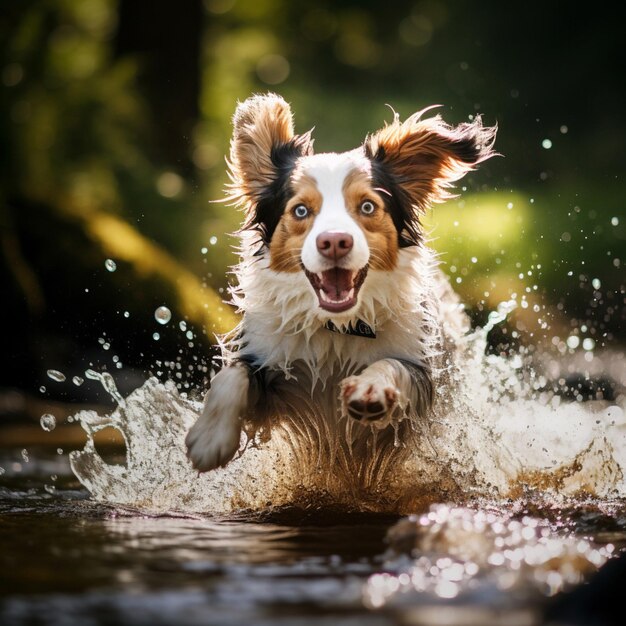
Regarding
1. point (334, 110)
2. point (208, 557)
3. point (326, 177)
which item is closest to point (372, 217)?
point (326, 177)

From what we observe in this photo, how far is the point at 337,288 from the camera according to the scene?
432 cm

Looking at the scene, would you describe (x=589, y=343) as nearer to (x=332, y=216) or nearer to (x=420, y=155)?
(x=420, y=155)

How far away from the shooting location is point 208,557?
3189mm

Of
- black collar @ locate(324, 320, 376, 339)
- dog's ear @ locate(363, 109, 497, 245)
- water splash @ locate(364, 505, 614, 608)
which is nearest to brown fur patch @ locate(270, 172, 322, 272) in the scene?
black collar @ locate(324, 320, 376, 339)

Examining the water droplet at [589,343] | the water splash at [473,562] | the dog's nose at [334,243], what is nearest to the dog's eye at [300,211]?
the dog's nose at [334,243]

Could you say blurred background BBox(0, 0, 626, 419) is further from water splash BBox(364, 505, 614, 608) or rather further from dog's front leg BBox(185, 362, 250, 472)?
water splash BBox(364, 505, 614, 608)

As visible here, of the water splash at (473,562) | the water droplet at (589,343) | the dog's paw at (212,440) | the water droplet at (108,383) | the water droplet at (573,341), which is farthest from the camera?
the water droplet at (589,343)

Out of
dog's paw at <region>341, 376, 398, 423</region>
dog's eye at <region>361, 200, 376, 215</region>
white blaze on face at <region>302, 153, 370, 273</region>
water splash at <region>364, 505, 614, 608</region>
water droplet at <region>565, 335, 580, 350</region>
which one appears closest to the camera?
water splash at <region>364, 505, 614, 608</region>

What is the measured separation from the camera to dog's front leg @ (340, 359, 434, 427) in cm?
382

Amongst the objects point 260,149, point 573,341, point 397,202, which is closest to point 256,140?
point 260,149

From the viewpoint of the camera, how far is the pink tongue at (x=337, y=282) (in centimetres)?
431

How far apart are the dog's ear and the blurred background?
6.48 feet

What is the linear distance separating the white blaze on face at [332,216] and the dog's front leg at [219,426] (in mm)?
546

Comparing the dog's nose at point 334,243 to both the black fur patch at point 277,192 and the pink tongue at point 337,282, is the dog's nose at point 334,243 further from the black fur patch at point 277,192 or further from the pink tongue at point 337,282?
the black fur patch at point 277,192
